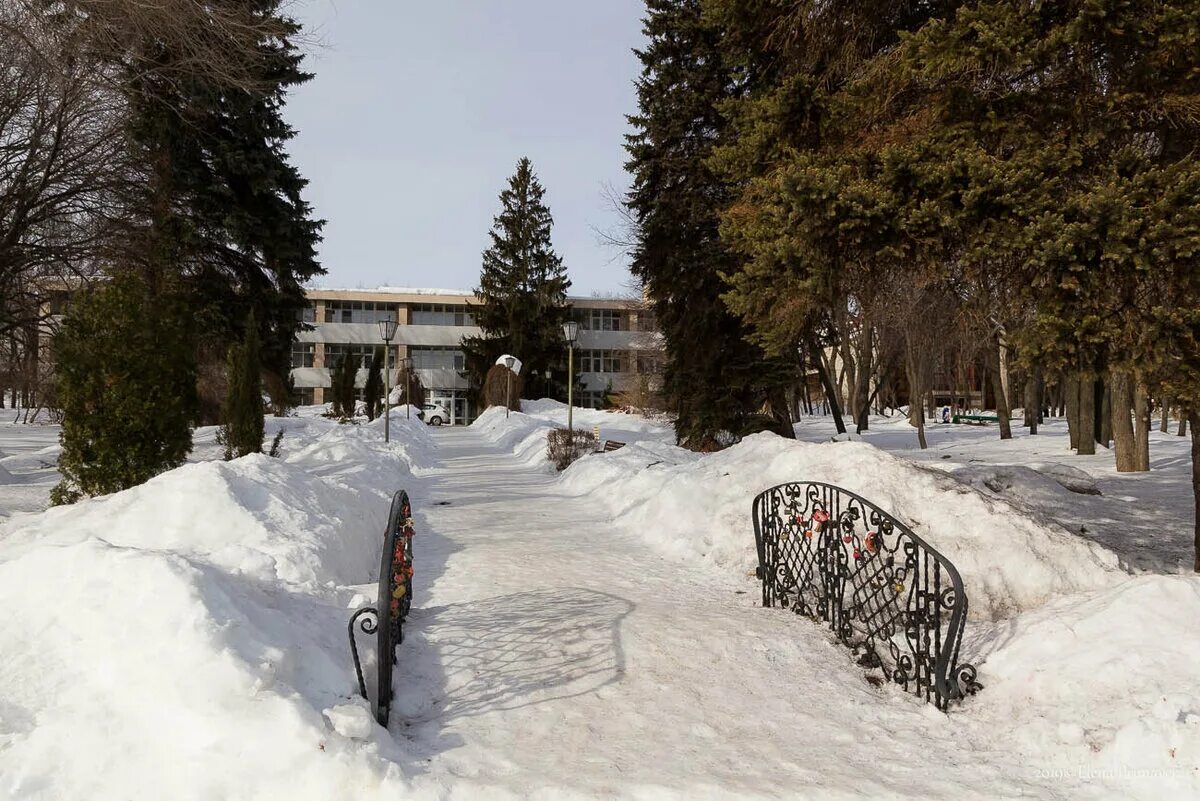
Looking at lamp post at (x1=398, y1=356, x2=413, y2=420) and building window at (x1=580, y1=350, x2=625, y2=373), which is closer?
lamp post at (x1=398, y1=356, x2=413, y2=420)

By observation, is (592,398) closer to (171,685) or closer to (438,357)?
(438,357)

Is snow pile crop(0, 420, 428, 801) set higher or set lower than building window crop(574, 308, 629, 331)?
lower

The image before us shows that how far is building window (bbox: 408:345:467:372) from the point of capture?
180 feet

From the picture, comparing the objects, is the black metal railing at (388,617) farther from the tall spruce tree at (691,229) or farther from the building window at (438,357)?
the building window at (438,357)

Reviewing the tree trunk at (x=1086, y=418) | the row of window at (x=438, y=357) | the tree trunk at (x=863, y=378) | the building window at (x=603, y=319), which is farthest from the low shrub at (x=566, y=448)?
the building window at (x=603, y=319)

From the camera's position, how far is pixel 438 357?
180 ft

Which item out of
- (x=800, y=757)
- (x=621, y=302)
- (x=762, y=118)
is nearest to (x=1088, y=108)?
(x=762, y=118)

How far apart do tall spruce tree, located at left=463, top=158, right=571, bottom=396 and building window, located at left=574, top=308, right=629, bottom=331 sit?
9.00 m

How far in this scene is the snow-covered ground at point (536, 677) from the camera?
2924 millimetres

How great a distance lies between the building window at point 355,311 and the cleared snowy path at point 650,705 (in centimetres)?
5091

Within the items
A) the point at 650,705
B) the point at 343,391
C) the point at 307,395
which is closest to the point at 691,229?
the point at 650,705

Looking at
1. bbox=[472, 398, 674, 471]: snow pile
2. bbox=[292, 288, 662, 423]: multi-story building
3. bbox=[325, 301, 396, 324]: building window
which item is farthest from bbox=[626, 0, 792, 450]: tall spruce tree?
bbox=[325, 301, 396, 324]: building window

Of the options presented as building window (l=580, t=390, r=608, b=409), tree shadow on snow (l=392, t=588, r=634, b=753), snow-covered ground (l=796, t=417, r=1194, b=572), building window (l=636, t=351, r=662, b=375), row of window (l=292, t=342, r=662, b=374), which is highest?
row of window (l=292, t=342, r=662, b=374)

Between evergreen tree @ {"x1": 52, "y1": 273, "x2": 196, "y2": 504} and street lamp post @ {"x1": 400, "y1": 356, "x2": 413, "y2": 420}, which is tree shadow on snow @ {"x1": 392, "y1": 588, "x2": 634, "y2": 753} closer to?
evergreen tree @ {"x1": 52, "y1": 273, "x2": 196, "y2": 504}
